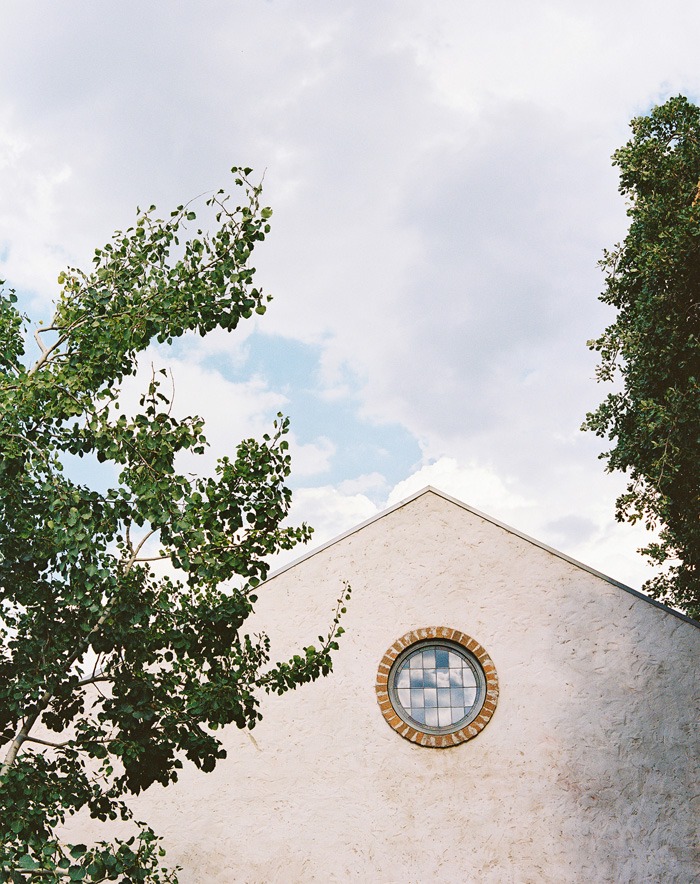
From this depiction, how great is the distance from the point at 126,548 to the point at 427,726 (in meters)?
5.43

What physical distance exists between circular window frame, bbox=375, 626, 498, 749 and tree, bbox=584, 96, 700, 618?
193 inches

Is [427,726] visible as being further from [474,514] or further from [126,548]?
[126,548]

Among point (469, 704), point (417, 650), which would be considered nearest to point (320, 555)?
point (417, 650)

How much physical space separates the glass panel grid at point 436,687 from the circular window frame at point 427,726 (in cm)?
8

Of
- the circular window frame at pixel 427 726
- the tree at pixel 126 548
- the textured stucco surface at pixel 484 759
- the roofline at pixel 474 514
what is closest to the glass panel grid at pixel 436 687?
the circular window frame at pixel 427 726

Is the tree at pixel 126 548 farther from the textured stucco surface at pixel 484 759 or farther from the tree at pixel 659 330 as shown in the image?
the tree at pixel 659 330

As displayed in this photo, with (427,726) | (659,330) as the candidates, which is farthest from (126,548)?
(659,330)

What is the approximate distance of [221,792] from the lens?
10344 millimetres

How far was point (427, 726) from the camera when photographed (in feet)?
34.9

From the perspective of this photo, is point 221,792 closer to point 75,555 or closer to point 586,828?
point 586,828

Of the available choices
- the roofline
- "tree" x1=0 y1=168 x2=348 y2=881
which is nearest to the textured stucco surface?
the roofline

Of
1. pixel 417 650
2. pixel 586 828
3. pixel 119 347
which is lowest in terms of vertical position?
pixel 586 828

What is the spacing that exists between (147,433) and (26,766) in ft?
8.69

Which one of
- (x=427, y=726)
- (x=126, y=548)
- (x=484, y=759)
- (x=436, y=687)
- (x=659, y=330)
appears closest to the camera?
(x=126, y=548)
